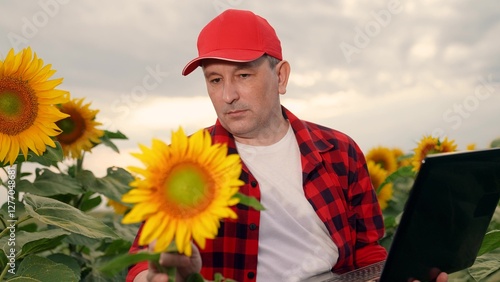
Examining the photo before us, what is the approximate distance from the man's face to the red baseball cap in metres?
0.03

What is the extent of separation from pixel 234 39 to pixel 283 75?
0.83ft

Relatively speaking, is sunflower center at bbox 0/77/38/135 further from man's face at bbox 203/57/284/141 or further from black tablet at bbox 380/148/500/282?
black tablet at bbox 380/148/500/282

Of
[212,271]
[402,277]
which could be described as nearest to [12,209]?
[212,271]

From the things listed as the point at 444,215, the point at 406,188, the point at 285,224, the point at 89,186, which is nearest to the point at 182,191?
the point at 444,215

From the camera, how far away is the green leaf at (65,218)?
5.65 feet

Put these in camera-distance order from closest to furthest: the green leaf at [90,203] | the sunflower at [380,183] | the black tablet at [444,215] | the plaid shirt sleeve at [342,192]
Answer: the black tablet at [444,215] → the plaid shirt sleeve at [342,192] → the green leaf at [90,203] → the sunflower at [380,183]

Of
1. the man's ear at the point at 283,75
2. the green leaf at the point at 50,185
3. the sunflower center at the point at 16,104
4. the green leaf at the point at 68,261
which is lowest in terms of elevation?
the green leaf at the point at 68,261

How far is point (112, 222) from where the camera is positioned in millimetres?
3109

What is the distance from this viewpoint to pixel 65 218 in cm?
182

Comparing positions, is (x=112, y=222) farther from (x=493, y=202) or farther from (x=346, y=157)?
(x=493, y=202)

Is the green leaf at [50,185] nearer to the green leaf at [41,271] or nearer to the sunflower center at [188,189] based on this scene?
the green leaf at [41,271]

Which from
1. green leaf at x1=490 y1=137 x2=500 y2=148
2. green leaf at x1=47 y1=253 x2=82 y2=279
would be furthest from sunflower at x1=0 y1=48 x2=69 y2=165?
green leaf at x1=490 y1=137 x2=500 y2=148

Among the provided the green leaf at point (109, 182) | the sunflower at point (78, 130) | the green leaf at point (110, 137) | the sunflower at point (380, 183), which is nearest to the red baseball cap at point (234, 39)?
the green leaf at point (109, 182)

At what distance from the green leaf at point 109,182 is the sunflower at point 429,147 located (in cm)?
143
